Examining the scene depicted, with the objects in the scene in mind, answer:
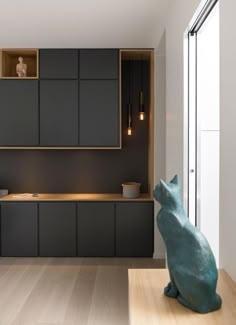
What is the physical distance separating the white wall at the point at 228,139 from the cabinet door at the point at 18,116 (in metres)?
3.37

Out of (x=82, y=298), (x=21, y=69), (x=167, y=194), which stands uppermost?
(x=21, y=69)

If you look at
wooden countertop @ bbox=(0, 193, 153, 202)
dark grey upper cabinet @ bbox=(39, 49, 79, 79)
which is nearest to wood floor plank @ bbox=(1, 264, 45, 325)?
wooden countertop @ bbox=(0, 193, 153, 202)

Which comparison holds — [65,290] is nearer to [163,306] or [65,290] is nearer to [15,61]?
[163,306]

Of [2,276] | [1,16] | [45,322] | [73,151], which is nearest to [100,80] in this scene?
[73,151]

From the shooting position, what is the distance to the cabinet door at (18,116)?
4.66 m

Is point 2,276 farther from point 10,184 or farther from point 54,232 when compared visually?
point 10,184

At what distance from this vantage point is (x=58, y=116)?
465 cm

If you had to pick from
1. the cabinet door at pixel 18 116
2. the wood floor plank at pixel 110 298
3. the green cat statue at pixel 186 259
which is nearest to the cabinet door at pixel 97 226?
the wood floor plank at pixel 110 298

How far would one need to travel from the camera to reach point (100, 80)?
462 cm

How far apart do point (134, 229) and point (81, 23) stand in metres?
2.37

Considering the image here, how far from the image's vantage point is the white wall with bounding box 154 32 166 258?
4.51 metres

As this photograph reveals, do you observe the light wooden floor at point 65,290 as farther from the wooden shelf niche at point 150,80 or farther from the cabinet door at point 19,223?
the wooden shelf niche at point 150,80

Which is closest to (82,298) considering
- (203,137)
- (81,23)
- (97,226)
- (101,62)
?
(97,226)

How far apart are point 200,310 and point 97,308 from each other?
2.01m
